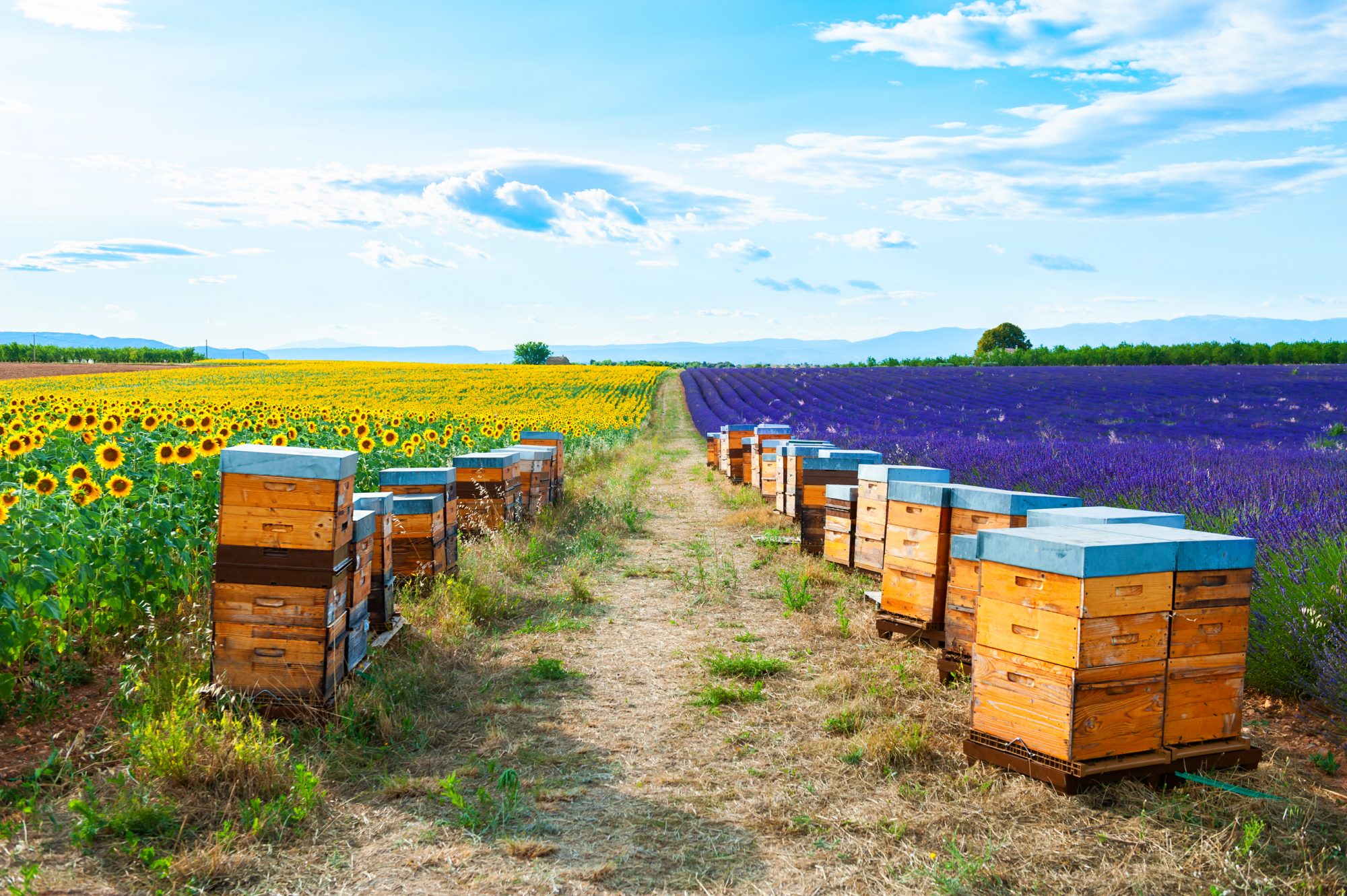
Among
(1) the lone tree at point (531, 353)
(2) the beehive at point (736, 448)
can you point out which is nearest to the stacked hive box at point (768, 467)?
(2) the beehive at point (736, 448)

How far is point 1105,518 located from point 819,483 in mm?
5211

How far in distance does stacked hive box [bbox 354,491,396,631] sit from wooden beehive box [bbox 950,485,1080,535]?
163 inches

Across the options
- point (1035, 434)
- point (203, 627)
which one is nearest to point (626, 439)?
point (1035, 434)

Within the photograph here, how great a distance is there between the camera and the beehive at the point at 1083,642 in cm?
423

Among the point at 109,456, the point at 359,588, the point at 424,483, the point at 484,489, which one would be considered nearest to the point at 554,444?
the point at 484,489

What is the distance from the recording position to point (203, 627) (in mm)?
5801

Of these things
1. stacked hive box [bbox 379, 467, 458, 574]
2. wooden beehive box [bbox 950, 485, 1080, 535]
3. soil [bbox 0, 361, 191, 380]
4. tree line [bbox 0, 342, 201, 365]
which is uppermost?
tree line [bbox 0, 342, 201, 365]

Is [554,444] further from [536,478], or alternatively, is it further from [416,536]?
[416,536]

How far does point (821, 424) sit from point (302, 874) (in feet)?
63.1

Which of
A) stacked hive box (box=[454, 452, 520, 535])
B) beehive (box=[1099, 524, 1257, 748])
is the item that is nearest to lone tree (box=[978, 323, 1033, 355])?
stacked hive box (box=[454, 452, 520, 535])

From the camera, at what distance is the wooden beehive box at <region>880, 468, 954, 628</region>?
6449 mm

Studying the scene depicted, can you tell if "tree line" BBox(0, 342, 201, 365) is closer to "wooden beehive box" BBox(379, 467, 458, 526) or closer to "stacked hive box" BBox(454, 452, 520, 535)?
"stacked hive box" BBox(454, 452, 520, 535)

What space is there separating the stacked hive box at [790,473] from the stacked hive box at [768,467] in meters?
0.96

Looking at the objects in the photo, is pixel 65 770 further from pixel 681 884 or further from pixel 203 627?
pixel 681 884
